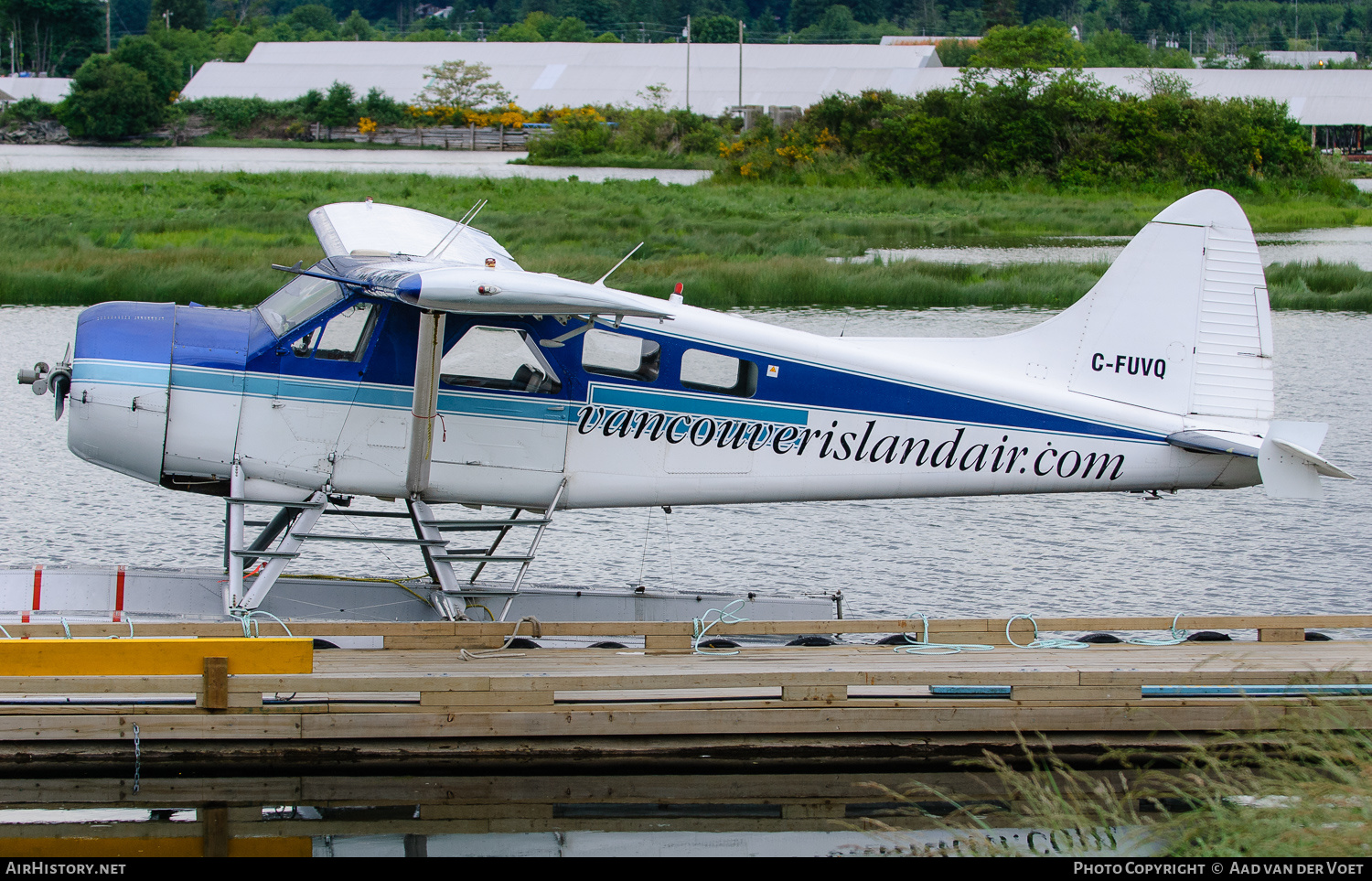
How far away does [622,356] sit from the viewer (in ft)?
27.4

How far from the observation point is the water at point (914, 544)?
36.7ft

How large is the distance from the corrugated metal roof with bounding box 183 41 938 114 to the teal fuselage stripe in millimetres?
63775

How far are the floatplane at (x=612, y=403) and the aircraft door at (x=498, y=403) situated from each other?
0.01m

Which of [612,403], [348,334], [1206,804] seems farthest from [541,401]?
[1206,804]

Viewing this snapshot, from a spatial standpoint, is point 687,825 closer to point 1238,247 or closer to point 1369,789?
point 1369,789

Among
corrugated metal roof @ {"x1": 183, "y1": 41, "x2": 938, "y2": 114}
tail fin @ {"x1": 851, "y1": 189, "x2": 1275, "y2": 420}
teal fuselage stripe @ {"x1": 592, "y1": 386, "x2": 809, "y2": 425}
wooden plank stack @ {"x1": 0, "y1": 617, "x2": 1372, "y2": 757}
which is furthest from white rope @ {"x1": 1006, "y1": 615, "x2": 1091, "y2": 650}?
corrugated metal roof @ {"x1": 183, "y1": 41, "x2": 938, "y2": 114}

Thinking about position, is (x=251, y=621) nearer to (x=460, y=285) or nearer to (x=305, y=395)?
(x=305, y=395)

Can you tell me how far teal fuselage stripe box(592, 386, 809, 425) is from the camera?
833 centimetres

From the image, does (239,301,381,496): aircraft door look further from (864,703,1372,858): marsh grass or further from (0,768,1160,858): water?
(864,703,1372,858): marsh grass

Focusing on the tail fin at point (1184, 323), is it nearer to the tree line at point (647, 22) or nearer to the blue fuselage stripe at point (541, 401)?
the blue fuselage stripe at point (541, 401)

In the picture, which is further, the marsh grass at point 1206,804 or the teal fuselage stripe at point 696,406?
the teal fuselage stripe at point 696,406

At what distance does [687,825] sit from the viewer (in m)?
7.01

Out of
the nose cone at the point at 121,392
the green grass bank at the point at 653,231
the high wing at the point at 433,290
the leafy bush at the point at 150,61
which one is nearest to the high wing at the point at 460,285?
the high wing at the point at 433,290

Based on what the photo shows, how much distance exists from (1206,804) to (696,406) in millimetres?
3961
